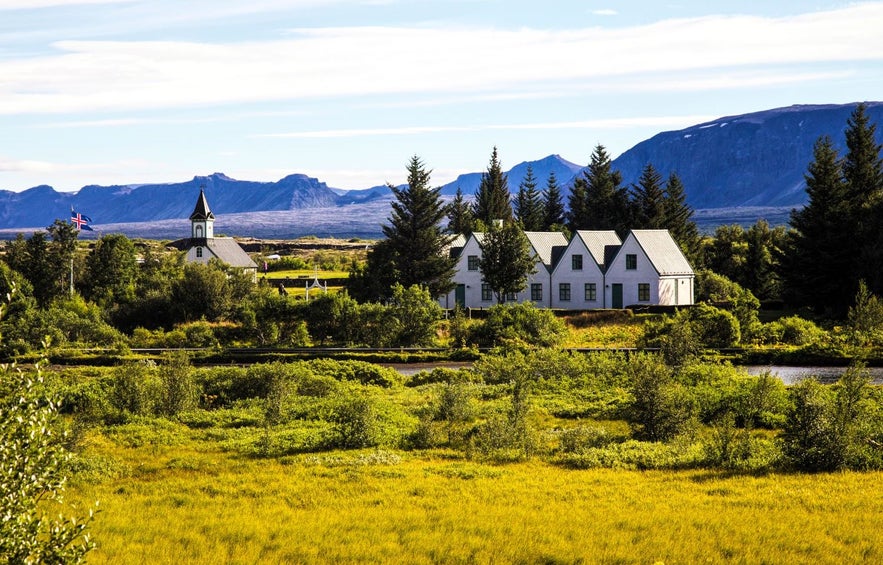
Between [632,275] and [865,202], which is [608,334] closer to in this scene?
[632,275]

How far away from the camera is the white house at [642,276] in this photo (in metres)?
67.5

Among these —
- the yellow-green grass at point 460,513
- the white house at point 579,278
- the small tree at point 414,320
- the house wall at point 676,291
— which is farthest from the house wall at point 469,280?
the yellow-green grass at point 460,513

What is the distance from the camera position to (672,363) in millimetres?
37938

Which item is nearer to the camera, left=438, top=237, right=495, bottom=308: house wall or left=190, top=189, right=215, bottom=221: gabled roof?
left=438, top=237, right=495, bottom=308: house wall

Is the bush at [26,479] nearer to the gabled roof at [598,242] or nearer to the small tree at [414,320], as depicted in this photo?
the small tree at [414,320]

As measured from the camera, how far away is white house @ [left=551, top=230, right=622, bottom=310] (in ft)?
226

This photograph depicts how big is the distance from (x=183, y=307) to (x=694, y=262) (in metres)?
50.6

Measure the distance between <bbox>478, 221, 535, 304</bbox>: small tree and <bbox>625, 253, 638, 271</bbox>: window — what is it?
7251mm

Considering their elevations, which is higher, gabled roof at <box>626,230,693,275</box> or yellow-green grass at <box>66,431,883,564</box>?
gabled roof at <box>626,230,693,275</box>

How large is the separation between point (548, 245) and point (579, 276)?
500 centimetres

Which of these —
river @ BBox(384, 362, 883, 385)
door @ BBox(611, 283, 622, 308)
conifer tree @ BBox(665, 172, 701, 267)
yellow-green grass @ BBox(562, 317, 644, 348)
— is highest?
conifer tree @ BBox(665, 172, 701, 267)

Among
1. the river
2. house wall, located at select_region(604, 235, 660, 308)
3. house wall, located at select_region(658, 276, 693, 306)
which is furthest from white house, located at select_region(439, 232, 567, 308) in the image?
the river

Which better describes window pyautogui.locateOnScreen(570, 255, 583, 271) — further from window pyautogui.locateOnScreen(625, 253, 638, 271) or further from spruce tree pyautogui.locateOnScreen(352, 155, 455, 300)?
spruce tree pyautogui.locateOnScreen(352, 155, 455, 300)

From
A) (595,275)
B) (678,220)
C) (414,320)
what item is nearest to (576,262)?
(595,275)
